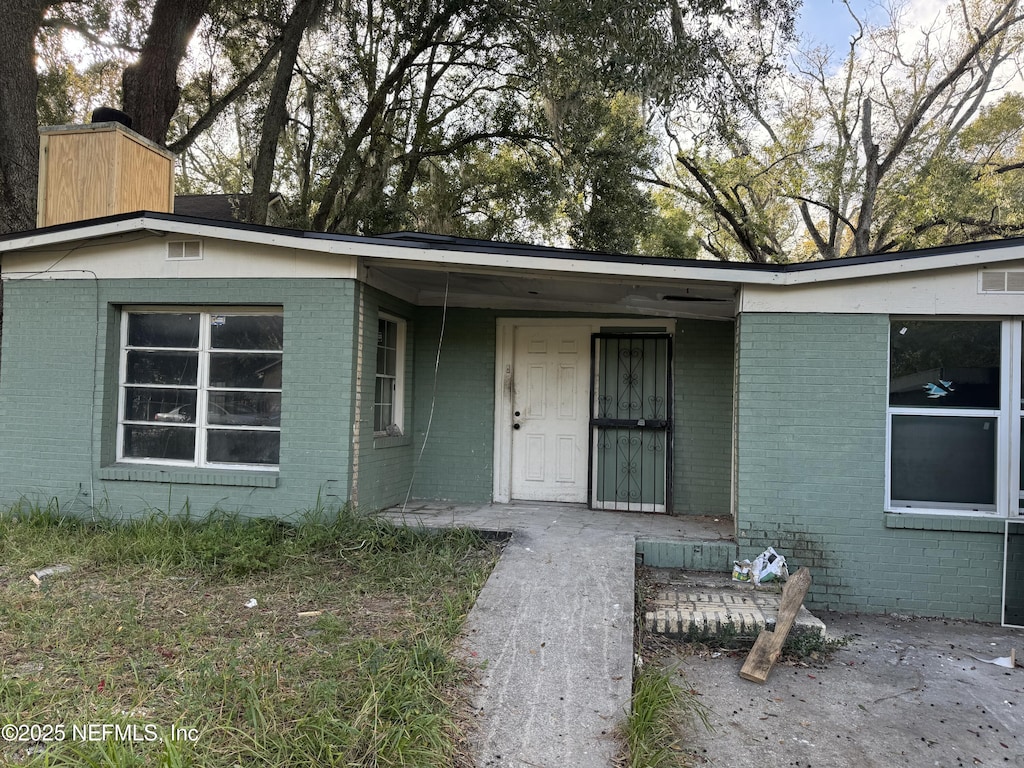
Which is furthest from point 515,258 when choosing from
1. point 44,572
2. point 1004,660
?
point 1004,660

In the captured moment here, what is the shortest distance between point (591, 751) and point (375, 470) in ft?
12.8

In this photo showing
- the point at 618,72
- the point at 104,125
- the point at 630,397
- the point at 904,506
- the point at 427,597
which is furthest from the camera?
the point at 618,72

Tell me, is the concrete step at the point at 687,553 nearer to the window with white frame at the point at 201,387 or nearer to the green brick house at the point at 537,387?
the green brick house at the point at 537,387

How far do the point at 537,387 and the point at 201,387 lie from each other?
11.5ft

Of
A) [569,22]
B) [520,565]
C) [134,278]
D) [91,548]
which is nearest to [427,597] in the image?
[520,565]

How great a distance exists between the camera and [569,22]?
27.8 feet

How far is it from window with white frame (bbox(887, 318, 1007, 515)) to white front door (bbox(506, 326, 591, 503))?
10.2ft

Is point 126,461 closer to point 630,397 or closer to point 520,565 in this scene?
point 520,565

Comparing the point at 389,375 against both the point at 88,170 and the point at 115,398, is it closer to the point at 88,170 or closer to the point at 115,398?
the point at 115,398

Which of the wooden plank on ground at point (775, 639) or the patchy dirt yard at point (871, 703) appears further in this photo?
the wooden plank on ground at point (775, 639)

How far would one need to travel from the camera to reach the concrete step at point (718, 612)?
4.45 metres

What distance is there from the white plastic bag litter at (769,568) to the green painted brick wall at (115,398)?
353 cm

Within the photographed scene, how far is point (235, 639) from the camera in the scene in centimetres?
379

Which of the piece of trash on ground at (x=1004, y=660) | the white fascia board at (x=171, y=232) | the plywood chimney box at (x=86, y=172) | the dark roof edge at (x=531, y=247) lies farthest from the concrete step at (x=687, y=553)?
the plywood chimney box at (x=86, y=172)
